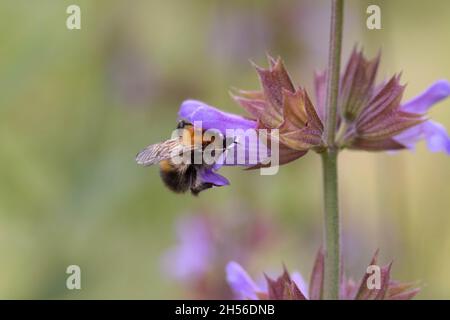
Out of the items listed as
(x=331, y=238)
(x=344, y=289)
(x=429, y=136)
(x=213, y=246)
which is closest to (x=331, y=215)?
(x=331, y=238)

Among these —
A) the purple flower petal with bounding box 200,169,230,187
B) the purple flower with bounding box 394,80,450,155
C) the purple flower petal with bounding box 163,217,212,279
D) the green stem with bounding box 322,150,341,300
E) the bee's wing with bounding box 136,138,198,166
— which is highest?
the purple flower with bounding box 394,80,450,155

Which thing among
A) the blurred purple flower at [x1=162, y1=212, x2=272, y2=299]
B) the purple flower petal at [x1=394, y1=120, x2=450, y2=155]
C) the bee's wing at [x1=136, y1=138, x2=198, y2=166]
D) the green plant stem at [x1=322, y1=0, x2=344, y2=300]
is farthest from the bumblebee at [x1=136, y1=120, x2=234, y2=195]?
the blurred purple flower at [x1=162, y1=212, x2=272, y2=299]

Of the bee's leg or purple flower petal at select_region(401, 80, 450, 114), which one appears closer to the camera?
the bee's leg

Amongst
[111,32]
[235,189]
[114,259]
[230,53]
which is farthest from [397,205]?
[111,32]

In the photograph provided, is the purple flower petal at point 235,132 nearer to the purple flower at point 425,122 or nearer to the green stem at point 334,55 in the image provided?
the green stem at point 334,55

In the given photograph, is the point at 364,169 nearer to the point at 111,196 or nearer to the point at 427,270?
the point at 427,270

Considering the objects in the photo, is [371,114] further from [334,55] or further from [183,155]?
[183,155]

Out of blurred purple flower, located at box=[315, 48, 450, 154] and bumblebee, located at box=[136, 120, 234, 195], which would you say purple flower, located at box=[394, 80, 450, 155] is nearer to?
blurred purple flower, located at box=[315, 48, 450, 154]
